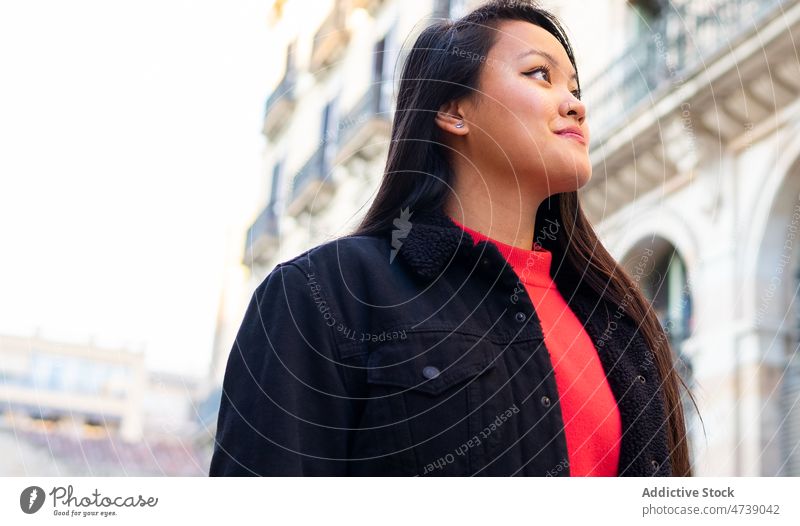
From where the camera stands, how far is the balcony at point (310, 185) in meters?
2.93

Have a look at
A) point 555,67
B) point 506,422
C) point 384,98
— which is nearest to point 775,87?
point 384,98

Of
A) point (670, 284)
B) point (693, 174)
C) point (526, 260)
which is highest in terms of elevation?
point (526, 260)

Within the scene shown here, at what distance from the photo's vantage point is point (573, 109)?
4.83 feet

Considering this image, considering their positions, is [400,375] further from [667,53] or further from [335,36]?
[667,53]

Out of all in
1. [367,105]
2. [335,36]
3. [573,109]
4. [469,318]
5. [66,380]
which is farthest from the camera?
[367,105]

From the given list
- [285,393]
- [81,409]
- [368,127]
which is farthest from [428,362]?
[368,127]

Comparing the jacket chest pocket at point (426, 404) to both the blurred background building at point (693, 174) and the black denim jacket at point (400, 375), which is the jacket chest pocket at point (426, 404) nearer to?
the black denim jacket at point (400, 375)

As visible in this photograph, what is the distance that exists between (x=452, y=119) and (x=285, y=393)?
1.63ft

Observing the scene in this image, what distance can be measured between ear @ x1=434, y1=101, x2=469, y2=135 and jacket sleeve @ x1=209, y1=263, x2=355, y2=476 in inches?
13.2

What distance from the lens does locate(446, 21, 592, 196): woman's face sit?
1.44 metres

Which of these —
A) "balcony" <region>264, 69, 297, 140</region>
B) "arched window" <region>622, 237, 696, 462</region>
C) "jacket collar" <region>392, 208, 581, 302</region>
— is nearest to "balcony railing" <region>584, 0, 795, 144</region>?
"arched window" <region>622, 237, 696, 462</region>

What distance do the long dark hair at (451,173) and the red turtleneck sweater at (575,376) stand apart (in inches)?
2.9

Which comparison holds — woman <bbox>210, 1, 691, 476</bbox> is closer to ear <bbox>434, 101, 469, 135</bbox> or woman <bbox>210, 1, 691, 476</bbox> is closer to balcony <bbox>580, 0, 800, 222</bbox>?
ear <bbox>434, 101, 469, 135</bbox>
